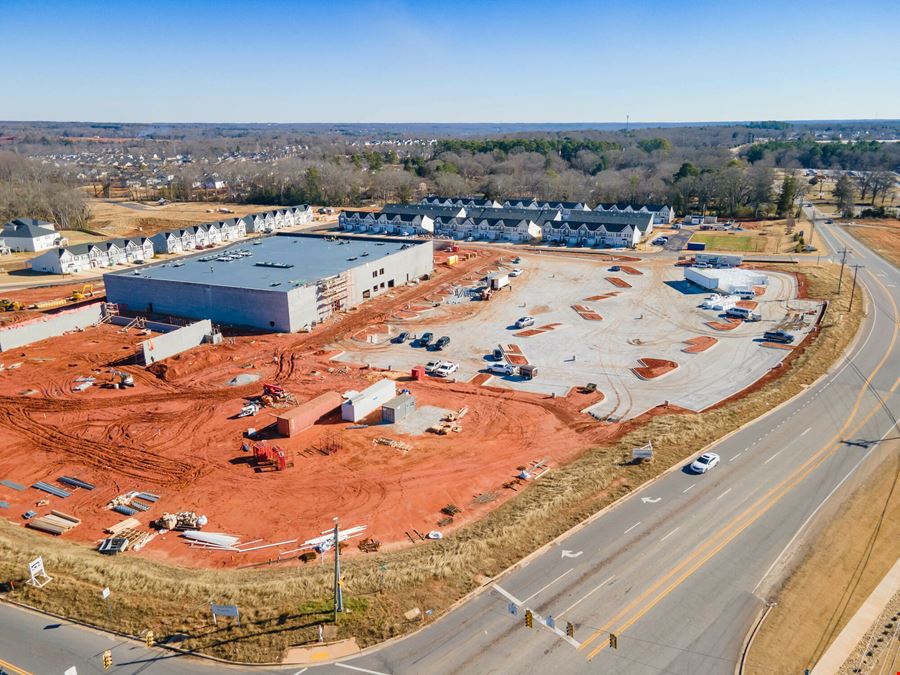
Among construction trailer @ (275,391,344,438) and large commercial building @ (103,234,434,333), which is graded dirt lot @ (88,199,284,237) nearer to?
large commercial building @ (103,234,434,333)

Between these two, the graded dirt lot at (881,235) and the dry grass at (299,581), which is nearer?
the dry grass at (299,581)

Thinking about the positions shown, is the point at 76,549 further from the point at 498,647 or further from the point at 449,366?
the point at 449,366

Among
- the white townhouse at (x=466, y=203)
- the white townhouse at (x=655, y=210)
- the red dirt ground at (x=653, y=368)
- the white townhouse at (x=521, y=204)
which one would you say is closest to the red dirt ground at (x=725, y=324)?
the red dirt ground at (x=653, y=368)

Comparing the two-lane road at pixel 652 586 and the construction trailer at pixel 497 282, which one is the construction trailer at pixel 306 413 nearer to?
the two-lane road at pixel 652 586

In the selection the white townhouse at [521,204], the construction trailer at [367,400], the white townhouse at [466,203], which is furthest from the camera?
the white townhouse at [466,203]

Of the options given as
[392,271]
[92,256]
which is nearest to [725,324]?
[392,271]

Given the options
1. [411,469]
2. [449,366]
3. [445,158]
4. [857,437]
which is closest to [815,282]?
[857,437]
